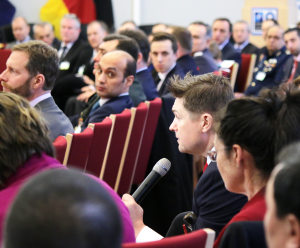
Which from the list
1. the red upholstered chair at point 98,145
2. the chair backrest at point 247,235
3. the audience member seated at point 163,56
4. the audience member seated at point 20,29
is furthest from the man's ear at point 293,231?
the audience member seated at point 20,29

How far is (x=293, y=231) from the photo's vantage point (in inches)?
28.1

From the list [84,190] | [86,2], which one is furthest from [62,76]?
[84,190]

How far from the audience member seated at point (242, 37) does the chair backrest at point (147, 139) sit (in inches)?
221

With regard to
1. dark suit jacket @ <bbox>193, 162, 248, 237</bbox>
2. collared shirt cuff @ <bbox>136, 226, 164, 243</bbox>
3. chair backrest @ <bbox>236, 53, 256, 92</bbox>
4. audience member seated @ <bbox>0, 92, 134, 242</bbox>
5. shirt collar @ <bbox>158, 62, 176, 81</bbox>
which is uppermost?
audience member seated @ <bbox>0, 92, 134, 242</bbox>

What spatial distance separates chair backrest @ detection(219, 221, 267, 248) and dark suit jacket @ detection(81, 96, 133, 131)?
220 cm

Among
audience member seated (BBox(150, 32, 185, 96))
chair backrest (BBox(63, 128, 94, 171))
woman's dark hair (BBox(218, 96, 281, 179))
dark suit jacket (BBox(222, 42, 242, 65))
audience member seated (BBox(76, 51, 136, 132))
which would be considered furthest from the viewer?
dark suit jacket (BBox(222, 42, 242, 65))

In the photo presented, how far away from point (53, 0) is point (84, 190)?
985cm

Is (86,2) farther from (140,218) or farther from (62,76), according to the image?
(140,218)

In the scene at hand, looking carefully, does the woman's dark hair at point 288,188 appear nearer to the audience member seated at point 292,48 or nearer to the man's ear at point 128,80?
the man's ear at point 128,80

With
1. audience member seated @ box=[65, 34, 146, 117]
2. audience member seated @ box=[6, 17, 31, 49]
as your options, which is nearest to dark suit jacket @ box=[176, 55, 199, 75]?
audience member seated @ box=[65, 34, 146, 117]

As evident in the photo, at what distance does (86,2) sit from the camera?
31.6 feet

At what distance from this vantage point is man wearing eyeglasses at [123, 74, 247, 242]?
5.15 feet

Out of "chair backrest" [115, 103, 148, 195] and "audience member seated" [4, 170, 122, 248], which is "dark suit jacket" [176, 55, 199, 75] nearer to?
"chair backrest" [115, 103, 148, 195]

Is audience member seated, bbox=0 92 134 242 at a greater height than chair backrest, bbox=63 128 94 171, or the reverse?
audience member seated, bbox=0 92 134 242
